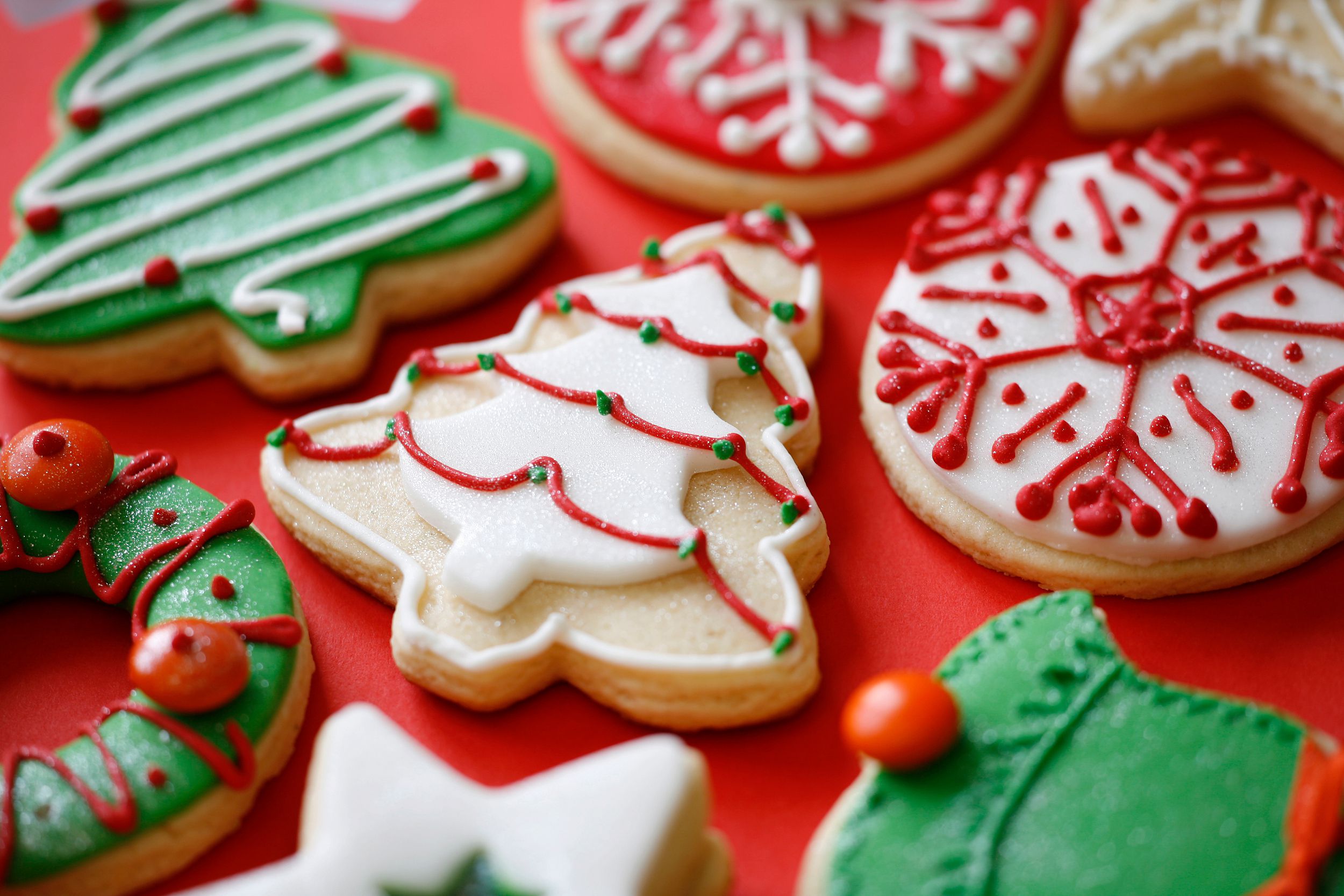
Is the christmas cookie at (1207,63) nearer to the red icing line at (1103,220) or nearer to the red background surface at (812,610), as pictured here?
the red background surface at (812,610)

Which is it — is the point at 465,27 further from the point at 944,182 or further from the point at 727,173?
the point at 944,182

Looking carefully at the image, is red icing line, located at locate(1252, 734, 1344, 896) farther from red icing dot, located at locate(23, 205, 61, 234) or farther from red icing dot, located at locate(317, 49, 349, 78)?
red icing dot, located at locate(23, 205, 61, 234)

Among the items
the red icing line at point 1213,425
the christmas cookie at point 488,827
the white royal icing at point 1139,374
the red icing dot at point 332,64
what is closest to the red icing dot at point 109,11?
the red icing dot at point 332,64

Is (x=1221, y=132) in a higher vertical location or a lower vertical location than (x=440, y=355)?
higher

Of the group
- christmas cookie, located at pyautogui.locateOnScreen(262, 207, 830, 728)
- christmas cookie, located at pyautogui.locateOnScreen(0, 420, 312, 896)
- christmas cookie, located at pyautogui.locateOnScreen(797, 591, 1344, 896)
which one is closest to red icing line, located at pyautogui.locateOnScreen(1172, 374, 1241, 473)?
christmas cookie, located at pyautogui.locateOnScreen(797, 591, 1344, 896)

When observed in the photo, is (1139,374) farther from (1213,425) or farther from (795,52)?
(795,52)

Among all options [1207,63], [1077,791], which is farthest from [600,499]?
[1207,63]

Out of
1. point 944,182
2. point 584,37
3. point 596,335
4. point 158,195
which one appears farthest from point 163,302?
point 944,182
